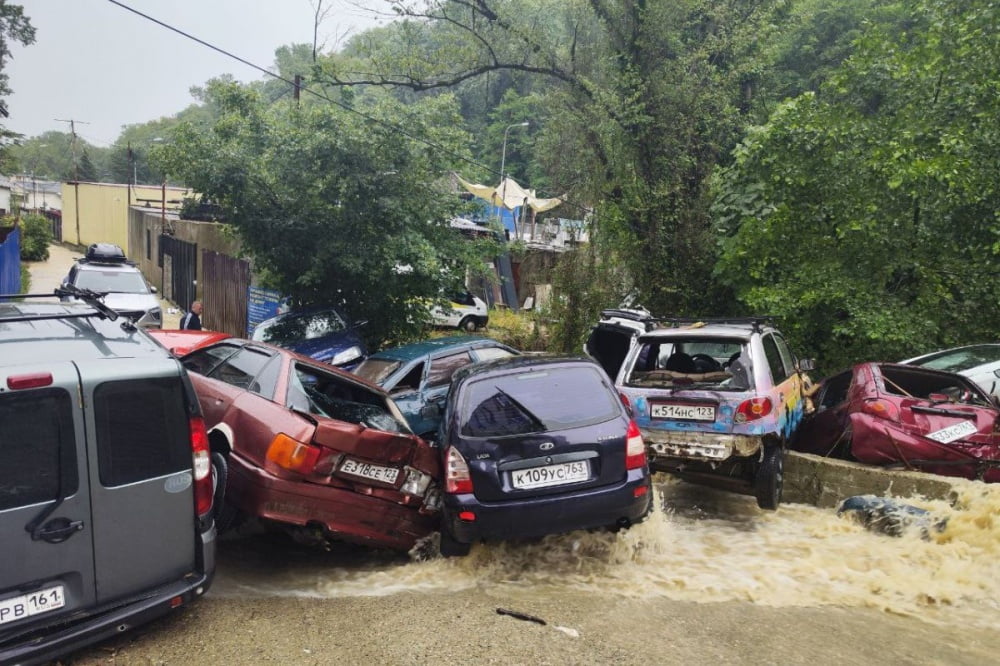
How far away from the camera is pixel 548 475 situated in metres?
5.29

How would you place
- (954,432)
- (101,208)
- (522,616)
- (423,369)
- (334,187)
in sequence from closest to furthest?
(522,616), (954,432), (423,369), (334,187), (101,208)

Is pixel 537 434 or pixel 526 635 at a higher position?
pixel 537 434

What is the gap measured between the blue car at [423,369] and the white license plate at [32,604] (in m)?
4.51

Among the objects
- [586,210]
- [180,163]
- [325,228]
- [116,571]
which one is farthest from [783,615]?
[586,210]

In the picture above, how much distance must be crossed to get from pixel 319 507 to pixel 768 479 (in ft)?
13.5

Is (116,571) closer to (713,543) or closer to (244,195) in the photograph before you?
(713,543)

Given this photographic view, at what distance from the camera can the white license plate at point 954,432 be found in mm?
7203

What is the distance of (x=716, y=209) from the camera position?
1395 centimetres

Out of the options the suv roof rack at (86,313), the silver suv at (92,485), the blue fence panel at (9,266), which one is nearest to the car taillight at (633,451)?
the silver suv at (92,485)

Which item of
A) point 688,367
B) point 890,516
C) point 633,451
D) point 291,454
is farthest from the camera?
point 688,367

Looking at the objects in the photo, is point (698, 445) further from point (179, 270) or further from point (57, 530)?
point (179, 270)

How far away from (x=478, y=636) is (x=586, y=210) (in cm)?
1346

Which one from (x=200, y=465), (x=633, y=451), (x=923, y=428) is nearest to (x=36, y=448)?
(x=200, y=465)

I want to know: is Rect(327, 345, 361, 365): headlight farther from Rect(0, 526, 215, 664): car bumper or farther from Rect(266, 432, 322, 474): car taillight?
Rect(0, 526, 215, 664): car bumper
